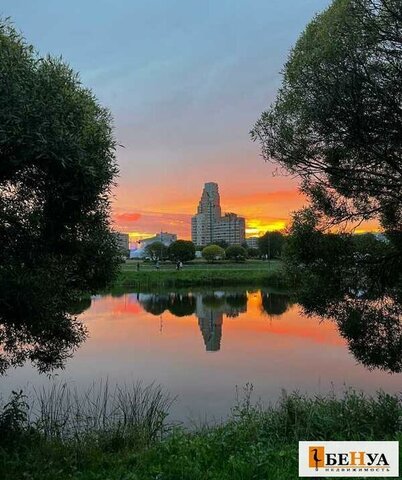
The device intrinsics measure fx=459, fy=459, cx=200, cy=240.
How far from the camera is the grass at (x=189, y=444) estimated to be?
4.41 m

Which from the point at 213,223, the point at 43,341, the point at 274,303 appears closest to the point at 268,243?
the point at 274,303

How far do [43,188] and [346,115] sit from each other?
4002 millimetres

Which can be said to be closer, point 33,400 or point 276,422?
point 276,422

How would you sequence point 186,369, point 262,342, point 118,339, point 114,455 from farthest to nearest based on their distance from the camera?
point 118,339
point 262,342
point 186,369
point 114,455

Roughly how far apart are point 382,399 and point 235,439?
2.67 metres

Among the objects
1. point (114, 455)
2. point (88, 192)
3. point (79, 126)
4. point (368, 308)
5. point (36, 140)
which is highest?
point (79, 126)

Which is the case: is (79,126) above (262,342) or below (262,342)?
above

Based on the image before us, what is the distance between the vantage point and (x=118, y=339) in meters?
19.7

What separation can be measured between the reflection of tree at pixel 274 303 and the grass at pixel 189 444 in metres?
19.1

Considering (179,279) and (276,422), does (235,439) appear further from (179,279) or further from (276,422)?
(179,279)

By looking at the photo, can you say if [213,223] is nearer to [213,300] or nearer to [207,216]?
[207,216]

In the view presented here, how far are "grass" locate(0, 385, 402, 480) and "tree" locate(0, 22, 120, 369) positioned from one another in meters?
1.23

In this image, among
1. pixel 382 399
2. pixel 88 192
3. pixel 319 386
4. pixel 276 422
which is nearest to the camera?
pixel 88 192

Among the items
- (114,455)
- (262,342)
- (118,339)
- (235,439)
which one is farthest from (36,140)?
(118,339)
